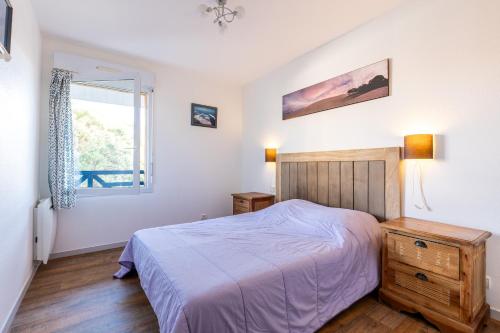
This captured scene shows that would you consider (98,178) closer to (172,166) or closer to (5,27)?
(172,166)

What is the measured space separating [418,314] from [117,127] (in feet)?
12.5

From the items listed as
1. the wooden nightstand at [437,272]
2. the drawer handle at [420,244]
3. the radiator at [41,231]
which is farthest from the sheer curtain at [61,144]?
the drawer handle at [420,244]

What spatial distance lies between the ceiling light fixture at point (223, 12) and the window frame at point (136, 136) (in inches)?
62.8

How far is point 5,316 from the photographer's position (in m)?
1.64

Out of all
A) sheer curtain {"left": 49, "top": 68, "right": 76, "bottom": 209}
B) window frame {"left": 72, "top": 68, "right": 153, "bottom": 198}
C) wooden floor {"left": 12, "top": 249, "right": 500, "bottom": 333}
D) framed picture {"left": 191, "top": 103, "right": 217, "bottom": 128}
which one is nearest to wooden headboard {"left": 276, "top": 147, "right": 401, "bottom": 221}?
wooden floor {"left": 12, "top": 249, "right": 500, "bottom": 333}

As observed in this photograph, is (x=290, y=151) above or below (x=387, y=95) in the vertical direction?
below

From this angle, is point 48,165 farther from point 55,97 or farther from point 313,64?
point 313,64

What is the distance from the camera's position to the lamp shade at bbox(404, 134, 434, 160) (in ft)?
6.53

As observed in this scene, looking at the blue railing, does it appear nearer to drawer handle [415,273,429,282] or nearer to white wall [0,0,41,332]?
white wall [0,0,41,332]

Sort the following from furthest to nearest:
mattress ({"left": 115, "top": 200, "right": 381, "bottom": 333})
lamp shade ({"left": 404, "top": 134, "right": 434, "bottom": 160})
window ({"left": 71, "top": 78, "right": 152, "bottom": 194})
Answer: window ({"left": 71, "top": 78, "right": 152, "bottom": 194}) < lamp shade ({"left": 404, "top": 134, "right": 434, "bottom": 160}) < mattress ({"left": 115, "top": 200, "right": 381, "bottom": 333})

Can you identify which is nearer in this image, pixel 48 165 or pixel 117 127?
pixel 48 165

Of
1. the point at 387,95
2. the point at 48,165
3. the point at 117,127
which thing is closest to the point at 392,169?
the point at 387,95

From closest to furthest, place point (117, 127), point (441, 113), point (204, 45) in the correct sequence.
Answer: point (441, 113), point (204, 45), point (117, 127)

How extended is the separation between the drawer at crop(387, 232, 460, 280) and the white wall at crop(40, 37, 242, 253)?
2.88 metres
